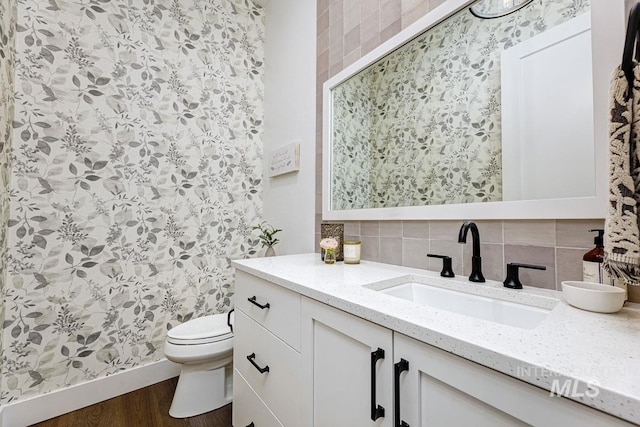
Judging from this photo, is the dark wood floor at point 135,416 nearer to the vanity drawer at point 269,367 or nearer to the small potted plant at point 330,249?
the vanity drawer at point 269,367

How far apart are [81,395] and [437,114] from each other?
7.85 feet

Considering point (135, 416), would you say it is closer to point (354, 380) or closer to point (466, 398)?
point (354, 380)

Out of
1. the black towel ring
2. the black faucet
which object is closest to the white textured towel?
the black towel ring

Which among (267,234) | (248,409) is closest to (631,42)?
(248,409)

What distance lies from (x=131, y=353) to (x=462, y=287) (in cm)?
198

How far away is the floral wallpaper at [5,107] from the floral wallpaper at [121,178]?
0.03 m

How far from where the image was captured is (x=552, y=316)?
0.60 metres

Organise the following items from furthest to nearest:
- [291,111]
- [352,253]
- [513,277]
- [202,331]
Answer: [291,111] → [202,331] → [352,253] → [513,277]

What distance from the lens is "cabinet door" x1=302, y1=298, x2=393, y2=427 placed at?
2.07ft

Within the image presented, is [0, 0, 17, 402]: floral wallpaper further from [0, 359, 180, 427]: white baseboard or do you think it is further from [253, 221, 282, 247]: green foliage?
[253, 221, 282, 247]: green foliage

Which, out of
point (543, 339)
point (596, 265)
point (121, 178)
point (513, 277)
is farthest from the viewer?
point (121, 178)

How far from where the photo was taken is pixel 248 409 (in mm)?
1219

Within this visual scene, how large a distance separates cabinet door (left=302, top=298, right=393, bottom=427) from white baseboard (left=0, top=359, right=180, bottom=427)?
4.82 feet

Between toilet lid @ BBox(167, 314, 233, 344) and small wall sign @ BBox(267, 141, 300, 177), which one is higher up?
small wall sign @ BBox(267, 141, 300, 177)
